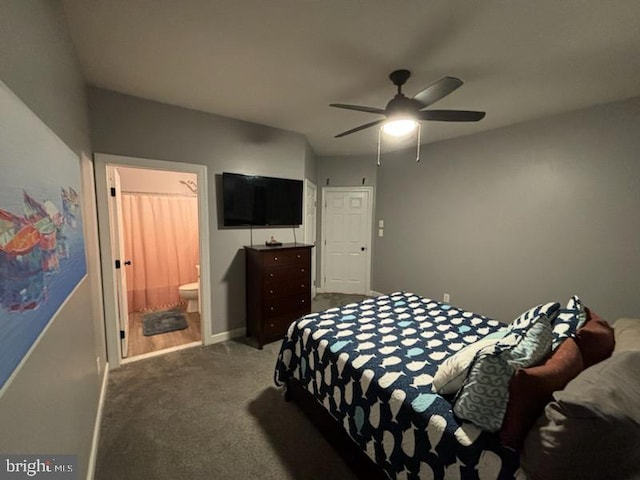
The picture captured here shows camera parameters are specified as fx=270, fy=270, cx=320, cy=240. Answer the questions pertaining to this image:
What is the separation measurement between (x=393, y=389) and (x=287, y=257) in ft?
6.28

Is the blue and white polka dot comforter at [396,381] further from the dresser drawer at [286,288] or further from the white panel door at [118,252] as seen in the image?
the white panel door at [118,252]

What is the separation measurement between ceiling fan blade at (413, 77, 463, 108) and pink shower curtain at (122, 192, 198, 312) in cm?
349

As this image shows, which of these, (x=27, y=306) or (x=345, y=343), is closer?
(x=27, y=306)

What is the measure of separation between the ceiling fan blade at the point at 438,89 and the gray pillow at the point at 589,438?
1585 mm

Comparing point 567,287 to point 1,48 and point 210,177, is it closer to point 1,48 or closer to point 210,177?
point 210,177

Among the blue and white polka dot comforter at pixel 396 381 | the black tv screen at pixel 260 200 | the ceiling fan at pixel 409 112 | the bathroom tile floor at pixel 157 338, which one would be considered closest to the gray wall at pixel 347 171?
the black tv screen at pixel 260 200

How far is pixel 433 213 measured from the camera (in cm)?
393

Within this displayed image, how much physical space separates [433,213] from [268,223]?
93.5 inches

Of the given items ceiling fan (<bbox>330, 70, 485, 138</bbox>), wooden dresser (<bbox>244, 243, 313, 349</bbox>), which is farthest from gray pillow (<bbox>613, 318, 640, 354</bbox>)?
wooden dresser (<bbox>244, 243, 313, 349</bbox>)

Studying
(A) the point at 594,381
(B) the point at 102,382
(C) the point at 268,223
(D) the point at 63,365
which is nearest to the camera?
(A) the point at 594,381

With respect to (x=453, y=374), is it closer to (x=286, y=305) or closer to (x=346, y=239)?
(x=286, y=305)

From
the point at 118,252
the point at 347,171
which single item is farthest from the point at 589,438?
the point at 347,171

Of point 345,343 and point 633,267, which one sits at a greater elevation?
point 633,267

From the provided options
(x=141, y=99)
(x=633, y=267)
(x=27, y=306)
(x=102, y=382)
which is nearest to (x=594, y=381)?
(x=27, y=306)
